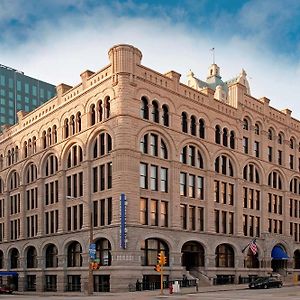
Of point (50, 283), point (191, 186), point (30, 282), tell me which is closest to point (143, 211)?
point (191, 186)

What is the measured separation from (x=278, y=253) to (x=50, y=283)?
3067cm

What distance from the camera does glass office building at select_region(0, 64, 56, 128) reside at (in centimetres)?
15375

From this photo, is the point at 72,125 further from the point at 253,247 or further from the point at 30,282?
the point at 253,247

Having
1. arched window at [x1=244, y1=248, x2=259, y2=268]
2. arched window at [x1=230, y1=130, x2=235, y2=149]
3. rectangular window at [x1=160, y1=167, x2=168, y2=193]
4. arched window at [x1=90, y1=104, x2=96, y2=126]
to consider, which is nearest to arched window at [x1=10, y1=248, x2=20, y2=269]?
arched window at [x1=90, y1=104, x2=96, y2=126]

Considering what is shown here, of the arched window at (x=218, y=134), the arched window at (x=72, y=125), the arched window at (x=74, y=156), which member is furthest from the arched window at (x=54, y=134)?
the arched window at (x=218, y=134)

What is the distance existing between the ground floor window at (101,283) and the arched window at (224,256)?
51.6 ft

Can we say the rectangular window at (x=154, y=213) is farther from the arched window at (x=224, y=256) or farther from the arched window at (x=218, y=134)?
the arched window at (x=218, y=134)

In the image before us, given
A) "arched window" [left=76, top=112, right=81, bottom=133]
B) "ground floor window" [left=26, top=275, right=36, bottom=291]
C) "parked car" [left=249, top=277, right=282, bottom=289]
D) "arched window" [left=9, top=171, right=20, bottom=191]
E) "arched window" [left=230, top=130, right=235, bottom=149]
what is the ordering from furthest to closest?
"arched window" [left=9, top=171, right=20, bottom=191] → "arched window" [left=230, top=130, right=235, bottom=149] → "ground floor window" [left=26, top=275, right=36, bottom=291] → "arched window" [left=76, top=112, right=81, bottom=133] → "parked car" [left=249, top=277, right=282, bottom=289]

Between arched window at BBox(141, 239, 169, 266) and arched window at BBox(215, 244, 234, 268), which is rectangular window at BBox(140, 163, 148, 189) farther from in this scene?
arched window at BBox(215, 244, 234, 268)

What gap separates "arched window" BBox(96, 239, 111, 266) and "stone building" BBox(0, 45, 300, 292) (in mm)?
171

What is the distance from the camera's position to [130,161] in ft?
164

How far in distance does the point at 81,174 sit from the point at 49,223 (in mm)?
9627

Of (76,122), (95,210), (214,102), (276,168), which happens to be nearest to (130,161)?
(95,210)

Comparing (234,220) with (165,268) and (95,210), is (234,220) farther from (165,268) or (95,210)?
(95,210)
